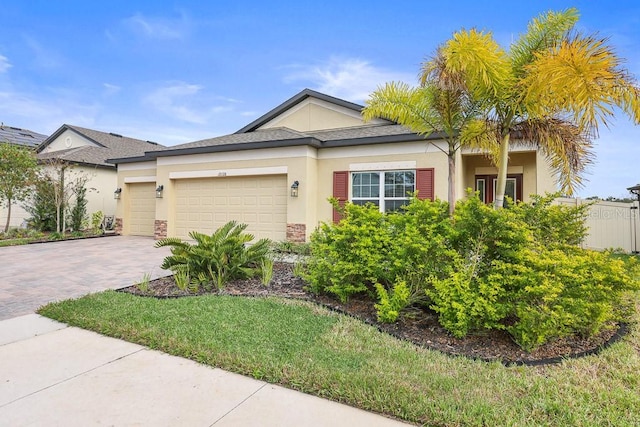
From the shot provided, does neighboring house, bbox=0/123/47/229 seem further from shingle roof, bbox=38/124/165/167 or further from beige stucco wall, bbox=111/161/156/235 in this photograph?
beige stucco wall, bbox=111/161/156/235

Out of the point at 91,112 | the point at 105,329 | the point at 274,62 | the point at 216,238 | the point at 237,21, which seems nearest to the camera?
the point at 105,329

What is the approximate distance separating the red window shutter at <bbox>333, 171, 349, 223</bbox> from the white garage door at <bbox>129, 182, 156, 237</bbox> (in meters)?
8.31

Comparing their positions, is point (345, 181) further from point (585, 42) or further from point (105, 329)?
point (105, 329)

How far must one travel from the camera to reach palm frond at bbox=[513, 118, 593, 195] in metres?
6.30

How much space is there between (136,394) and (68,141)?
2579cm

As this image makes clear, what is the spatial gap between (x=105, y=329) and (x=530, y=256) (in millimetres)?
4837

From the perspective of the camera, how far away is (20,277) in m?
7.05

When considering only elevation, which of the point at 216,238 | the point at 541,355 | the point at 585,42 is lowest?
the point at 541,355

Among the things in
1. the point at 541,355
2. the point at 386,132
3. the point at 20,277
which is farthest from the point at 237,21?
the point at 541,355

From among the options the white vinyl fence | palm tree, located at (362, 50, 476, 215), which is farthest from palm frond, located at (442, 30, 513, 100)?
the white vinyl fence

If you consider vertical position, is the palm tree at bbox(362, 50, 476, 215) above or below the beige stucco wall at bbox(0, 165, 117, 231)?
above

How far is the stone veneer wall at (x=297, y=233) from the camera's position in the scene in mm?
10922

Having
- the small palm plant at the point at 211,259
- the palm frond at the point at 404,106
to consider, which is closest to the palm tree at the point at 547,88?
the palm frond at the point at 404,106

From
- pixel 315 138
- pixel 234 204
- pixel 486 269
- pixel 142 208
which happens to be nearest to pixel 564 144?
pixel 486 269
